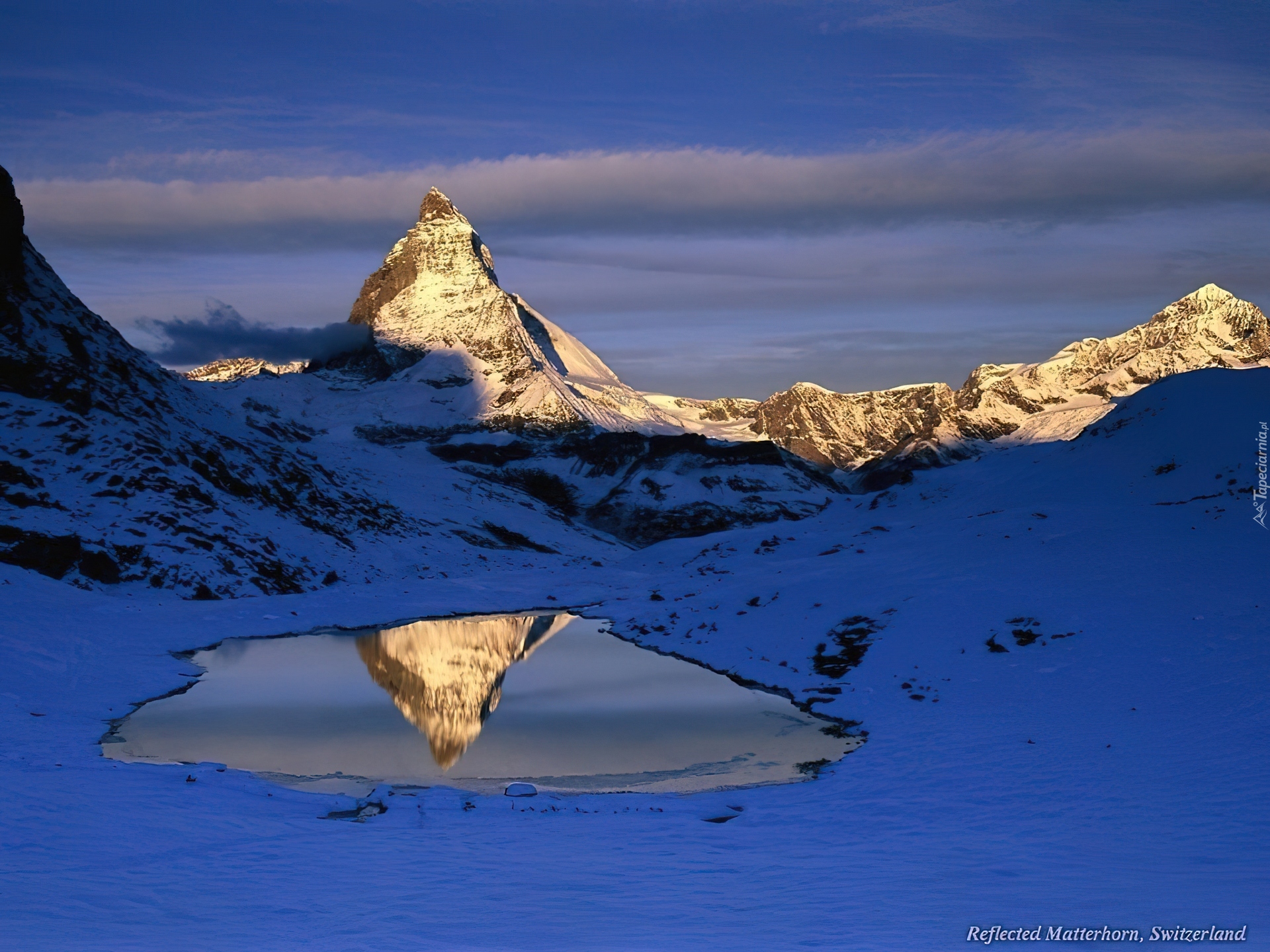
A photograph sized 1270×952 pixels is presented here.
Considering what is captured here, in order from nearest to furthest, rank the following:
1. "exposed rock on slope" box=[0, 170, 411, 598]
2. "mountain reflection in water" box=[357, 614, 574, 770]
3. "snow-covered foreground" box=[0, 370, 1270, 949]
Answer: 1. "snow-covered foreground" box=[0, 370, 1270, 949]
2. "mountain reflection in water" box=[357, 614, 574, 770]
3. "exposed rock on slope" box=[0, 170, 411, 598]

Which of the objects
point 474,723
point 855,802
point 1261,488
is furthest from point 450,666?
point 1261,488

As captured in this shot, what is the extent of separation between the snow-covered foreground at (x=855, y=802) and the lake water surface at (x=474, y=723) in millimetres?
1581

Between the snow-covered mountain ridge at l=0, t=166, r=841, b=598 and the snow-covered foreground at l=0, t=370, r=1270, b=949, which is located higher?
the snow-covered mountain ridge at l=0, t=166, r=841, b=598

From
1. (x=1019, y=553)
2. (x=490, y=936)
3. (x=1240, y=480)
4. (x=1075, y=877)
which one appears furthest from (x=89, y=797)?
(x=1240, y=480)

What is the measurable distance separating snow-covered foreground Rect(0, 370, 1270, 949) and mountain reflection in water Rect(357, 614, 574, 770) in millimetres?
7201

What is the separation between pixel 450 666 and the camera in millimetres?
42656

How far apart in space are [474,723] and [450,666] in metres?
11.4

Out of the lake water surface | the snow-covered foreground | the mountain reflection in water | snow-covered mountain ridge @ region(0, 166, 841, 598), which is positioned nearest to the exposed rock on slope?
snow-covered mountain ridge @ region(0, 166, 841, 598)

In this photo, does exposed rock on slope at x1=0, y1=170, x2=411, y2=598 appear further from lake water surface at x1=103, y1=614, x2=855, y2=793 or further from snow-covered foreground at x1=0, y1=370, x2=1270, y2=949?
lake water surface at x1=103, y1=614, x2=855, y2=793

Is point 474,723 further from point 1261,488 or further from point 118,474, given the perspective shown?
point 118,474

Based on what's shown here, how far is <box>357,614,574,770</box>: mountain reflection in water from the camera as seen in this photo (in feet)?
101

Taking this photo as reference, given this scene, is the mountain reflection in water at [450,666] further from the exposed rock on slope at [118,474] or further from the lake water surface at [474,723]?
the exposed rock on slope at [118,474]

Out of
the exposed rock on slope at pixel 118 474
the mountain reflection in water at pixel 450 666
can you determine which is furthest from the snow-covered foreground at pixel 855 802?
the exposed rock on slope at pixel 118 474

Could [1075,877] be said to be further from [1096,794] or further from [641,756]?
[641,756]
